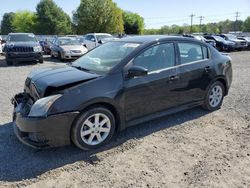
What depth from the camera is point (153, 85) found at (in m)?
4.59

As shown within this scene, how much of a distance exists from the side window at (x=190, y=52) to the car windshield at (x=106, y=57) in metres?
0.95

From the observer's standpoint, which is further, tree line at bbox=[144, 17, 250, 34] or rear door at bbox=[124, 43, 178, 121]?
tree line at bbox=[144, 17, 250, 34]

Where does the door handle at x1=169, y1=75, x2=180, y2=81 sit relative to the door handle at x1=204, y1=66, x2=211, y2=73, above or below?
below

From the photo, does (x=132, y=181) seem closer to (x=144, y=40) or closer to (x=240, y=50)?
(x=144, y=40)

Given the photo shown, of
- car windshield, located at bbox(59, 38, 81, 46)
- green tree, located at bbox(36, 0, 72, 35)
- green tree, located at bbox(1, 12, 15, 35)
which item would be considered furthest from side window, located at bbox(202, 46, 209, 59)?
green tree, located at bbox(1, 12, 15, 35)

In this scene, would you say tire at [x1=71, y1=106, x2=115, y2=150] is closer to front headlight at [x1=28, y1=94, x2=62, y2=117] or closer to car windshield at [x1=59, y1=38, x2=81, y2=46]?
front headlight at [x1=28, y1=94, x2=62, y2=117]

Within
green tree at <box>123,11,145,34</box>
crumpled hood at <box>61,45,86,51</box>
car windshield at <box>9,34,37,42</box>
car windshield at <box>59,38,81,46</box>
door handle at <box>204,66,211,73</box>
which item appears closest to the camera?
door handle at <box>204,66,211,73</box>

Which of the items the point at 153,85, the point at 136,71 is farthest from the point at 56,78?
the point at 153,85

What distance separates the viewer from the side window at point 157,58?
4555mm

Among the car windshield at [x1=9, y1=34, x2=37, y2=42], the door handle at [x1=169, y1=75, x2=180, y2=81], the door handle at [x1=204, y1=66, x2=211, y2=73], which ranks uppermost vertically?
the car windshield at [x1=9, y1=34, x2=37, y2=42]

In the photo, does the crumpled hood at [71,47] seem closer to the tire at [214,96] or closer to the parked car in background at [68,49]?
the parked car in background at [68,49]

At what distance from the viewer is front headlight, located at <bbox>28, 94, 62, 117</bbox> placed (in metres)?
3.68

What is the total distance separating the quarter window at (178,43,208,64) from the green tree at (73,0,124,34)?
5188 centimetres

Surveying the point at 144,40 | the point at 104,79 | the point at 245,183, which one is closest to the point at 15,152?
the point at 104,79
